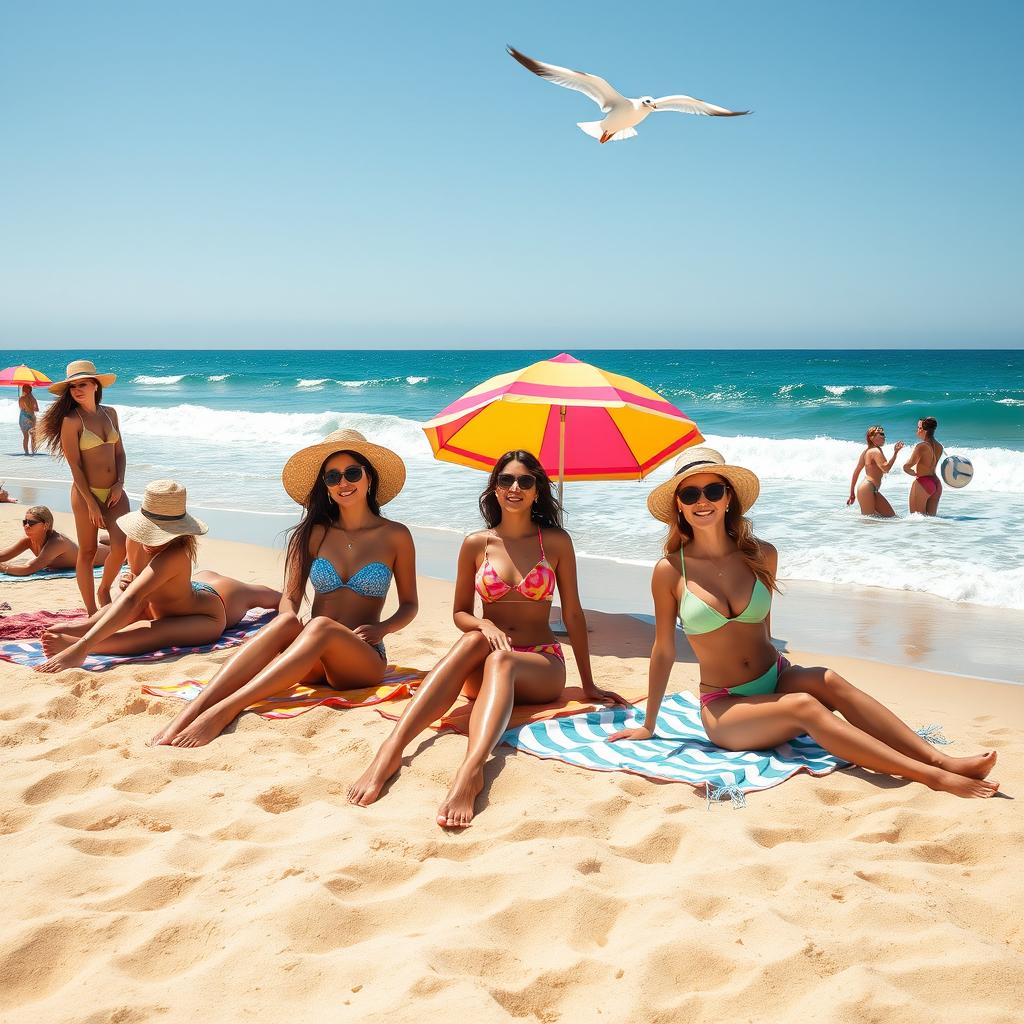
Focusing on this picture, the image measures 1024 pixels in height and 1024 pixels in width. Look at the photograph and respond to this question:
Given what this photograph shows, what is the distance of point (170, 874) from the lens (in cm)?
285

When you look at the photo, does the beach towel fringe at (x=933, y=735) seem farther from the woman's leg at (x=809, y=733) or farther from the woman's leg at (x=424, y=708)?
the woman's leg at (x=424, y=708)

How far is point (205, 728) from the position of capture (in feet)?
13.3

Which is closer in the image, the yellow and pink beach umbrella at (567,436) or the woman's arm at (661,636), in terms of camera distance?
the woman's arm at (661,636)

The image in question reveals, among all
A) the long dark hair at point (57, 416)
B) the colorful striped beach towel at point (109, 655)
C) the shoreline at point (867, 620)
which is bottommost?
the shoreline at point (867, 620)

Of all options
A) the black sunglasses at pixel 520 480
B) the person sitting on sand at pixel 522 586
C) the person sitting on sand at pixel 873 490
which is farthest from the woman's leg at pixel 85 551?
the person sitting on sand at pixel 873 490

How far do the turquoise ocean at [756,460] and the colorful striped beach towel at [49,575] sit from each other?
7.03 ft

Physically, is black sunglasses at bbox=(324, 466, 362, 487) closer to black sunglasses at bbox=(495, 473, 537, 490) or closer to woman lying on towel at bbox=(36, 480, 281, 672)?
black sunglasses at bbox=(495, 473, 537, 490)

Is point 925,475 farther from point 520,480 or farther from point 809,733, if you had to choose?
point 809,733

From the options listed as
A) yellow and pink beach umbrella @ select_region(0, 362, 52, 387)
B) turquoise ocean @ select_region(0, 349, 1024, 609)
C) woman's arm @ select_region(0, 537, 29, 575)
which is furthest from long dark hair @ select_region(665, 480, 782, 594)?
yellow and pink beach umbrella @ select_region(0, 362, 52, 387)

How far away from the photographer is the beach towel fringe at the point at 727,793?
11.7 ft

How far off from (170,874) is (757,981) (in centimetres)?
177

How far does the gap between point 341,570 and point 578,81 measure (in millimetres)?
3951

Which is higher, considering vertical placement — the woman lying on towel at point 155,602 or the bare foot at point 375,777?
the woman lying on towel at point 155,602

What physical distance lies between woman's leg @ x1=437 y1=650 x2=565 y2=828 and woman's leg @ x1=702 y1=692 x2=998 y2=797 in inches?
31.4
